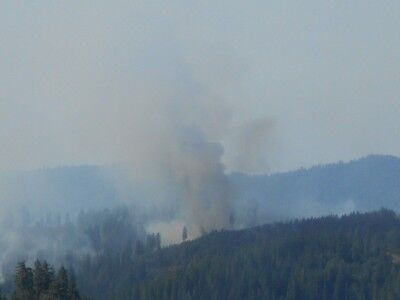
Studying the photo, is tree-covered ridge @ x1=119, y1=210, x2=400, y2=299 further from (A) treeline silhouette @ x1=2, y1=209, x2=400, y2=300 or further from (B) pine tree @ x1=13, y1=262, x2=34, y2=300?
(B) pine tree @ x1=13, y1=262, x2=34, y2=300

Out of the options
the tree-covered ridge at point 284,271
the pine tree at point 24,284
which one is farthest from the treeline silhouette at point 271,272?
A: the pine tree at point 24,284

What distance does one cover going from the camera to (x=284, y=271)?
172000mm

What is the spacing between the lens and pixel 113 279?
189250mm

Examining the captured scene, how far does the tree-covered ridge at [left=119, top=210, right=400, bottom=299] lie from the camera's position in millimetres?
162500

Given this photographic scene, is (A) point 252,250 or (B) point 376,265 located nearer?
(B) point 376,265

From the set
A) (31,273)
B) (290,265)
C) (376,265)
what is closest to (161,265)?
(290,265)

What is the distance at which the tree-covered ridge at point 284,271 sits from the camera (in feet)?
533

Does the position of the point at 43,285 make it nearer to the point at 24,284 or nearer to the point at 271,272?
the point at 24,284

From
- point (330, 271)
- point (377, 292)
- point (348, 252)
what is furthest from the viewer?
point (348, 252)

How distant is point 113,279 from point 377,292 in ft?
172

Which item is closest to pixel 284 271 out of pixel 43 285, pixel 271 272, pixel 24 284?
pixel 271 272

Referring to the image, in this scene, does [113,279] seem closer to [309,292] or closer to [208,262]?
[208,262]

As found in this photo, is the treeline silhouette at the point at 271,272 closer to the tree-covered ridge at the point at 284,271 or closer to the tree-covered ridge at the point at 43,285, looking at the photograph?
the tree-covered ridge at the point at 284,271

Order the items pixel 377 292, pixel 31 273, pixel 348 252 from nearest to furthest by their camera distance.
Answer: pixel 31 273 < pixel 377 292 < pixel 348 252
